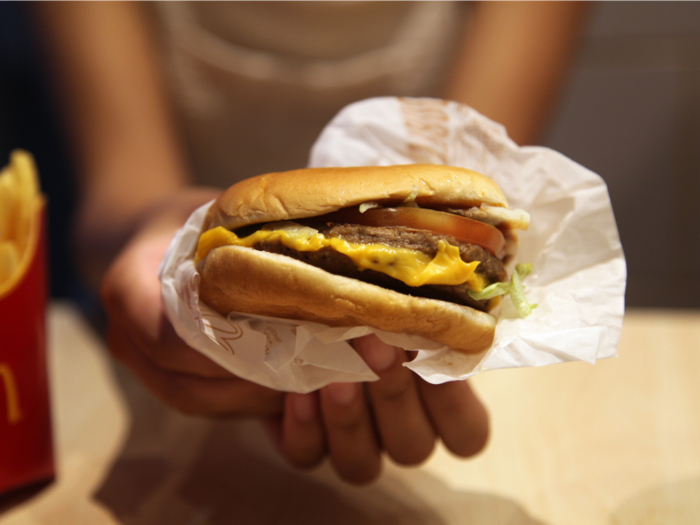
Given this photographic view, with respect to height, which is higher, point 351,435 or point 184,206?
point 184,206

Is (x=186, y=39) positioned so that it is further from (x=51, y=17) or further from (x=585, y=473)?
(x=585, y=473)

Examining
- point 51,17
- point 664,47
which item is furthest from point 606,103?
point 51,17

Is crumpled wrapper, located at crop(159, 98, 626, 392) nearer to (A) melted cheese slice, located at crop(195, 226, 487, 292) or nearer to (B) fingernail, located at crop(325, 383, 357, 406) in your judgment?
(B) fingernail, located at crop(325, 383, 357, 406)

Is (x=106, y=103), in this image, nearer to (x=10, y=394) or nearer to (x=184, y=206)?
(x=184, y=206)

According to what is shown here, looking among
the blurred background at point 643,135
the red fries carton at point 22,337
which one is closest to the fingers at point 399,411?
the red fries carton at point 22,337

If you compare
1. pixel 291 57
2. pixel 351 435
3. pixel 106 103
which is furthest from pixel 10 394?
pixel 291 57

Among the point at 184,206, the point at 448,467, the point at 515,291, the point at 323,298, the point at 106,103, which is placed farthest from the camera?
the point at 106,103
